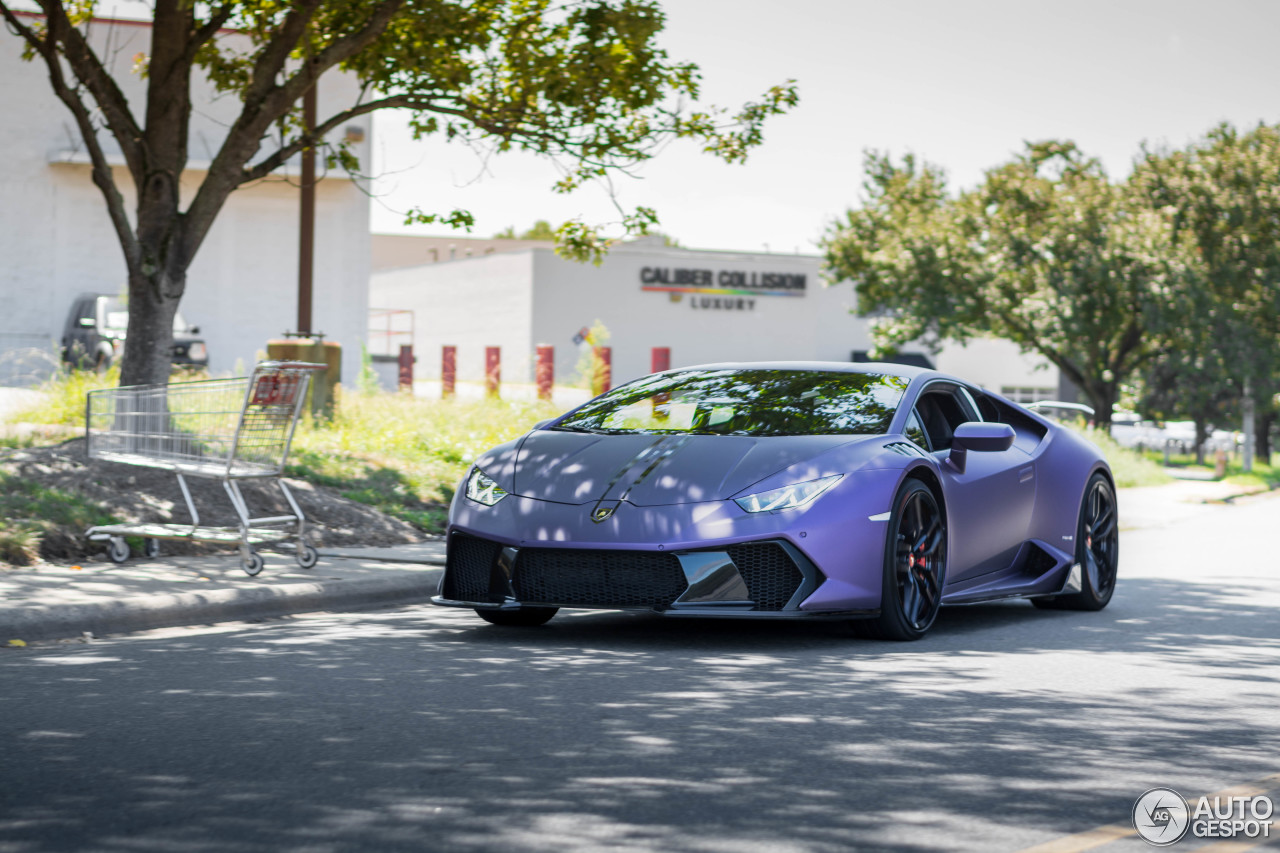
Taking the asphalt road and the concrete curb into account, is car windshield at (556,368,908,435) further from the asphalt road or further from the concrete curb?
the concrete curb

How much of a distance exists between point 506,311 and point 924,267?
2866 cm

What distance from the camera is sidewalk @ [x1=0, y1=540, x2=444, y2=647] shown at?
7.29 m

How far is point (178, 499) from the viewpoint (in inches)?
420

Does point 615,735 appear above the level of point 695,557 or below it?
below

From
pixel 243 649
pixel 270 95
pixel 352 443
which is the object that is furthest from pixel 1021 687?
pixel 352 443

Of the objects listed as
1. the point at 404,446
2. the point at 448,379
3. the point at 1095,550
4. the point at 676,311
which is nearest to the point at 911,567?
the point at 1095,550

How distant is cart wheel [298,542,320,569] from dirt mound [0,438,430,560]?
1095 mm

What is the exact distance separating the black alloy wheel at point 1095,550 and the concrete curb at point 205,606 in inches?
151

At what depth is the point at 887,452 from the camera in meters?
7.06

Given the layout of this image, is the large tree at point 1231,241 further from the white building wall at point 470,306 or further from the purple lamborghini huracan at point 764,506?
the white building wall at point 470,306

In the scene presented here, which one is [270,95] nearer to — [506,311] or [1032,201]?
[1032,201]

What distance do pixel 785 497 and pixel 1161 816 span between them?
2.74 metres

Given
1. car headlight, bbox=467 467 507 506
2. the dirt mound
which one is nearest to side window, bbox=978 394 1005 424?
car headlight, bbox=467 467 507 506

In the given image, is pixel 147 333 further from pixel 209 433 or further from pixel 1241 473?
pixel 1241 473
